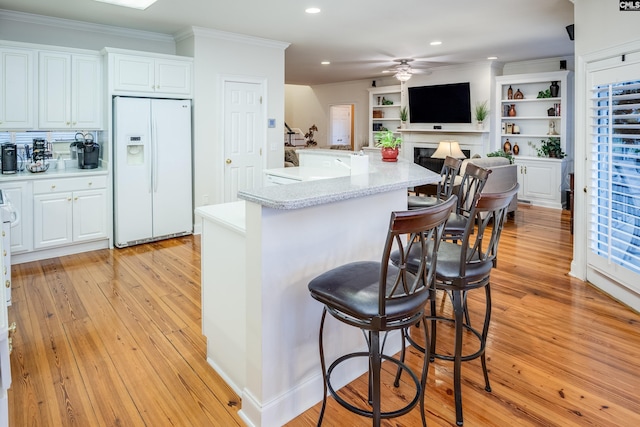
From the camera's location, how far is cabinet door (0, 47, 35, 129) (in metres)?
4.35

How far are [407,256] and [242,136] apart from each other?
480cm

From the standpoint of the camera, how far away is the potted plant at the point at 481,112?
8133 mm

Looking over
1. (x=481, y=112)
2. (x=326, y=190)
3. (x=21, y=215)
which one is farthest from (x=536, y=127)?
(x=21, y=215)

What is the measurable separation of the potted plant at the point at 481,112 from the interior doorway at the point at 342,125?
4.50 metres

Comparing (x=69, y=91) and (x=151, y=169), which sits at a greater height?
(x=69, y=91)

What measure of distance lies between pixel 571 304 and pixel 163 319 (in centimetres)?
323

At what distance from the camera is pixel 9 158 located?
4477 mm

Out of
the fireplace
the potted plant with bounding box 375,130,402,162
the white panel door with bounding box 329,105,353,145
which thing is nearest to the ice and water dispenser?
the potted plant with bounding box 375,130,402,162

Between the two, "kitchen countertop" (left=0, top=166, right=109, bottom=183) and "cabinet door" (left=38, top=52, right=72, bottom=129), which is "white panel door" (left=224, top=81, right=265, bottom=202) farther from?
"cabinet door" (left=38, top=52, right=72, bottom=129)

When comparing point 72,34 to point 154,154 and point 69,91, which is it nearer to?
point 69,91

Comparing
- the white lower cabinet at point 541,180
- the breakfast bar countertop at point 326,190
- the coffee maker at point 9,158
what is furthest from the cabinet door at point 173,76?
the white lower cabinet at point 541,180

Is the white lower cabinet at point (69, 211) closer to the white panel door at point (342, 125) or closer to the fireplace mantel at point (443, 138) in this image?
the fireplace mantel at point (443, 138)

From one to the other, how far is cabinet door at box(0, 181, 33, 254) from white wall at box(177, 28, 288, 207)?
6.15 ft

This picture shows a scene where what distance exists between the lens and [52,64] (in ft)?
15.1
